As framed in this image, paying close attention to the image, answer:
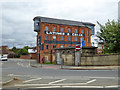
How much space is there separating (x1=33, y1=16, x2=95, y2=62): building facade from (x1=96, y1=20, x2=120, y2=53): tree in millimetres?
17425

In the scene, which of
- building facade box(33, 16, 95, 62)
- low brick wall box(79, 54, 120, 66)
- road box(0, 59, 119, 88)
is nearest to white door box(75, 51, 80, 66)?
low brick wall box(79, 54, 120, 66)

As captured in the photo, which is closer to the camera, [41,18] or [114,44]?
[114,44]

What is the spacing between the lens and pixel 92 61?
2320 cm

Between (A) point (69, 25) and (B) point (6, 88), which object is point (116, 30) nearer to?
(B) point (6, 88)

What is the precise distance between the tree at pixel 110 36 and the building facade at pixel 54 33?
57.2 feet

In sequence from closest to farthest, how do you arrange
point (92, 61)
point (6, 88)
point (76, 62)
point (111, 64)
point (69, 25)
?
point (6, 88), point (111, 64), point (92, 61), point (76, 62), point (69, 25)

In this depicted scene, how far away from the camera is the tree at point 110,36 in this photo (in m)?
22.7

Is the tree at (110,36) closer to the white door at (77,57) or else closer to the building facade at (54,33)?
the white door at (77,57)

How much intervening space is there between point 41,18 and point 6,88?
→ 123 ft

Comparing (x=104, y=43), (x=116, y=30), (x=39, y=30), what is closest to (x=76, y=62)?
(x=104, y=43)

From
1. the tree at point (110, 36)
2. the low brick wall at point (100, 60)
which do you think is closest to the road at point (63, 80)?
the low brick wall at point (100, 60)

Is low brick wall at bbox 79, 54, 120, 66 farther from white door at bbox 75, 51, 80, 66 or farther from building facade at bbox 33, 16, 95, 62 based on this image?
building facade at bbox 33, 16, 95, 62

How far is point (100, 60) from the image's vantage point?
890 inches

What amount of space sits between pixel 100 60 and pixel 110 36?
407cm
